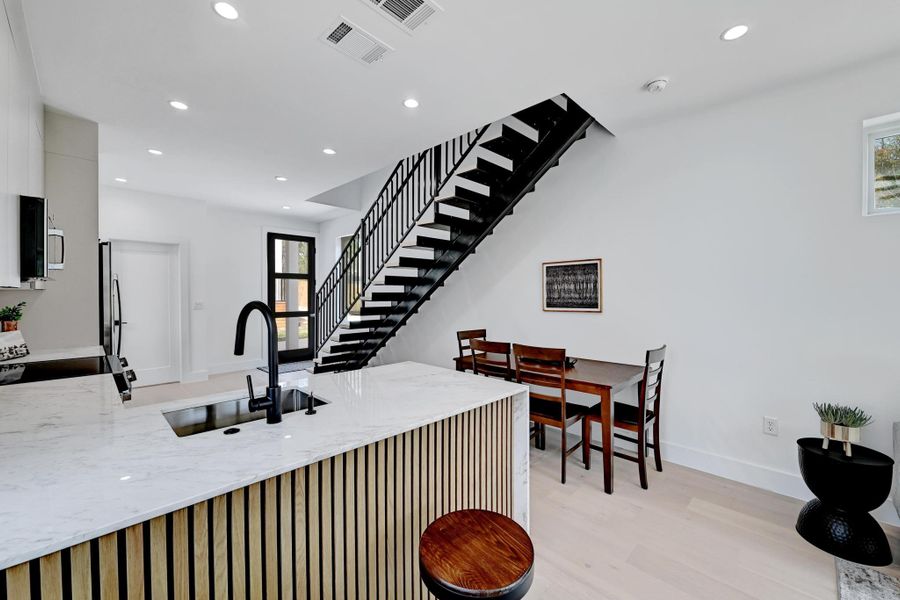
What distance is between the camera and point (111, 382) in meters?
2.17

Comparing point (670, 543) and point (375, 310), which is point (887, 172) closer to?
point (670, 543)

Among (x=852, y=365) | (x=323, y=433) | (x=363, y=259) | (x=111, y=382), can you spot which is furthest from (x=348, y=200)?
(x=852, y=365)

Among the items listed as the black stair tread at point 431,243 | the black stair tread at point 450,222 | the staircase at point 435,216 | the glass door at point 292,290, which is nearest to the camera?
the staircase at point 435,216

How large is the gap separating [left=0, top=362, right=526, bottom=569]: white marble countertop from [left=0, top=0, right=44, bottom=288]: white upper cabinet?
2.08ft

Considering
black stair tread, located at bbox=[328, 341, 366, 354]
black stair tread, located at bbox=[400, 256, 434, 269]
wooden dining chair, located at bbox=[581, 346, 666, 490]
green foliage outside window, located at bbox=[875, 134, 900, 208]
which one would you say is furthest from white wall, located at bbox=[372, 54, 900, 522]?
black stair tread, located at bbox=[328, 341, 366, 354]

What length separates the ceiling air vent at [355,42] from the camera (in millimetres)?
2115

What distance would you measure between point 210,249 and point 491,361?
5143 mm

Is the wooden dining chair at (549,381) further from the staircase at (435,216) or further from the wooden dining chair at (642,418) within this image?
the staircase at (435,216)

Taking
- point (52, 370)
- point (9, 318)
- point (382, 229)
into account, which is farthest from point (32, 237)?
point (382, 229)

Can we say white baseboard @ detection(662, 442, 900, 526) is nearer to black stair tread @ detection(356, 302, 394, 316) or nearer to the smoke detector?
the smoke detector

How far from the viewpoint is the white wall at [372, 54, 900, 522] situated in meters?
2.46

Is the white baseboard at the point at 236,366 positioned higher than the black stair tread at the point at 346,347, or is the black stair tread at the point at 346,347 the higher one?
the black stair tread at the point at 346,347

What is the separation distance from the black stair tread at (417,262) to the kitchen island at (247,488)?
8.65 feet

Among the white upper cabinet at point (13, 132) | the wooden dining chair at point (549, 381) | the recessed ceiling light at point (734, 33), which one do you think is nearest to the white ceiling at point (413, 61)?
the recessed ceiling light at point (734, 33)
